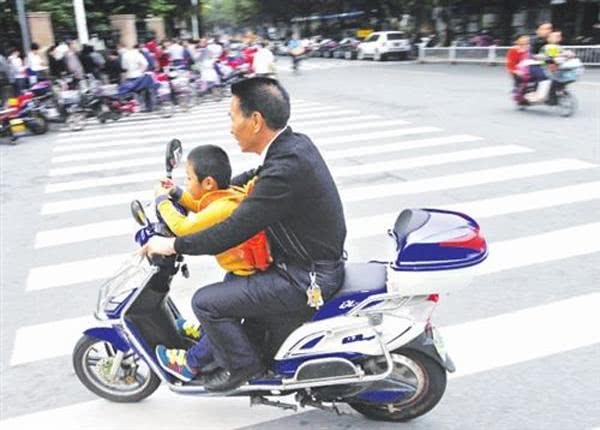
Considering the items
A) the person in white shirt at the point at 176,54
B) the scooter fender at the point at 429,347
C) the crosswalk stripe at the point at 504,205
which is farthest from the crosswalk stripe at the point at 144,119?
the scooter fender at the point at 429,347

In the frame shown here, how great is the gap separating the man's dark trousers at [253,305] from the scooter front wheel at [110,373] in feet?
2.23

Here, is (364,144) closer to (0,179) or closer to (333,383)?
(0,179)

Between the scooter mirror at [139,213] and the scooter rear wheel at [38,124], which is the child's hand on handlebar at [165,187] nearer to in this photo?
the scooter mirror at [139,213]

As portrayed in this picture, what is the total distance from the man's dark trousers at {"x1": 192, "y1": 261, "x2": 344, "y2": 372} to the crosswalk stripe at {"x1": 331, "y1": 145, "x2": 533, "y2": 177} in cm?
581

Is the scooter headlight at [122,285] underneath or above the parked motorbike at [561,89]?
above

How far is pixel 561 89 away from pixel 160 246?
10763 mm

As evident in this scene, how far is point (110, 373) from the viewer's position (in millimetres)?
3523

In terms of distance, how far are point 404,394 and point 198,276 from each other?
2.75 m

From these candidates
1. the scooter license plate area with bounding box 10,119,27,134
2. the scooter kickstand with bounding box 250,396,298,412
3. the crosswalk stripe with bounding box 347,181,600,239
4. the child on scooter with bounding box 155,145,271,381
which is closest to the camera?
the child on scooter with bounding box 155,145,271,381

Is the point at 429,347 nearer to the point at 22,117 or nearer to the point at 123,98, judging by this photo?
the point at 22,117

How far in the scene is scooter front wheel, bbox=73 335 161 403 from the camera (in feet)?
11.5

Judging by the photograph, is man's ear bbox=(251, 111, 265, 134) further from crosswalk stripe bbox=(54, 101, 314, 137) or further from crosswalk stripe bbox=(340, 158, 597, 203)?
crosswalk stripe bbox=(54, 101, 314, 137)

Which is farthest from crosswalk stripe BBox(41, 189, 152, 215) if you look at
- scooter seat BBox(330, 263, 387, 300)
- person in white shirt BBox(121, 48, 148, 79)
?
person in white shirt BBox(121, 48, 148, 79)

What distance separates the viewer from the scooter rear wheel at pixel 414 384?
309 cm
